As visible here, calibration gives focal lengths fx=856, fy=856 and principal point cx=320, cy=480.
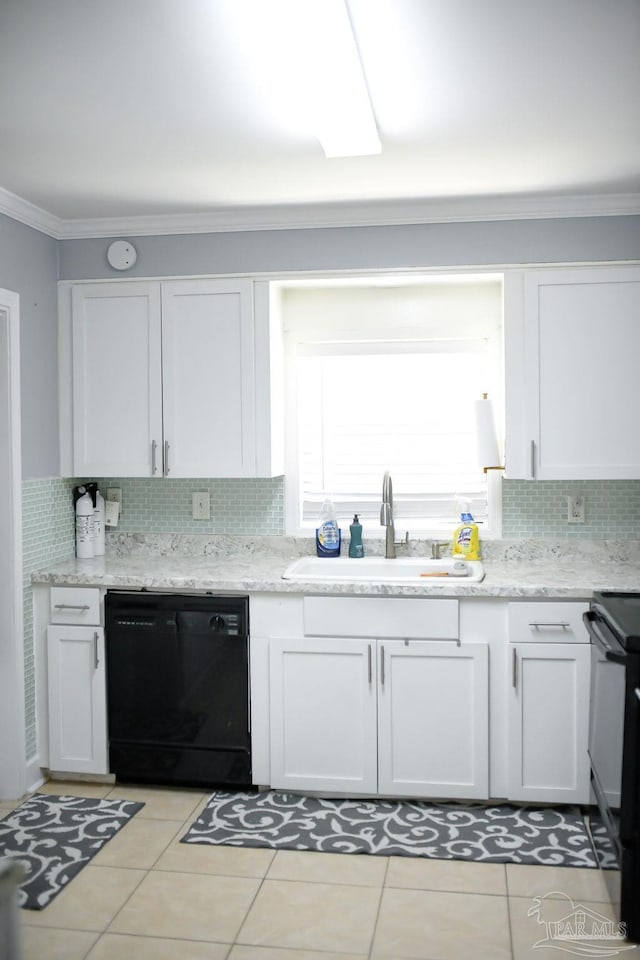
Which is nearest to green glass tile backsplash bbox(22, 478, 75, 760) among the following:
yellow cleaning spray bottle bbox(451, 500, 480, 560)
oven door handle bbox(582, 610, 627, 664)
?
yellow cleaning spray bottle bbox(451, 500, 480, 560)

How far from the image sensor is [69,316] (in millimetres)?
3723

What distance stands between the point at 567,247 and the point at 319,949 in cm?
265

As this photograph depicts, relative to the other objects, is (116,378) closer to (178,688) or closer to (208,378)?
(208,378)

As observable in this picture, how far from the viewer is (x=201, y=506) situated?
12.9 ft

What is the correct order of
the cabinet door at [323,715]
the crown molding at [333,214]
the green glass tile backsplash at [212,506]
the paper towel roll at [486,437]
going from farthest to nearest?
A: the green glass tile backsplash at [212,506], the paper towel roll at [486,437], the crown molding at [333,214], the cabinet door at [323,715]

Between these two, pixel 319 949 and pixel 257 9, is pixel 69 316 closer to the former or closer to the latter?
pixel 257 9

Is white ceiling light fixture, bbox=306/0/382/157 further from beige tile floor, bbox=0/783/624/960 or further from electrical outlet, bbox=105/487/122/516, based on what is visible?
beige tile floor, bbox=0/783/624/960

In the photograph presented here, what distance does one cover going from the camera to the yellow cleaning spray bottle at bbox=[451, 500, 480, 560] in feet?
12.2

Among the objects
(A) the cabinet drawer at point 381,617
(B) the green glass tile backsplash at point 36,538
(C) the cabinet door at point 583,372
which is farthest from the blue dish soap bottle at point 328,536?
(B) the green glass tile backsplash at point 36,538

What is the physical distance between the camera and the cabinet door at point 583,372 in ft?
11.1

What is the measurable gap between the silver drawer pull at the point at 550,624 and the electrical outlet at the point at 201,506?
1568 mm

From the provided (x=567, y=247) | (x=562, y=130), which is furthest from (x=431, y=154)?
(x=567, y=247)

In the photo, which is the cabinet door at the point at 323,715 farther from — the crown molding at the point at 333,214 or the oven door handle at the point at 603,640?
the crown molding at the point at 333,214

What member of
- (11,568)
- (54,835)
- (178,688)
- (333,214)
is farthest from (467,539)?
(54,835)
